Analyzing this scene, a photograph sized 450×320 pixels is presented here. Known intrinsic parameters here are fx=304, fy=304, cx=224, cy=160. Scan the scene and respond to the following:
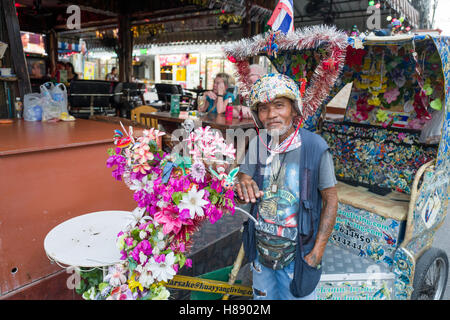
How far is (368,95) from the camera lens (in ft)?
11.4

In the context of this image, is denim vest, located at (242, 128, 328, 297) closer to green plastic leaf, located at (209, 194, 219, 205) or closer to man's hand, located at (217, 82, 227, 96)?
green plastic leaf, located at (209, 194, 219, 205)

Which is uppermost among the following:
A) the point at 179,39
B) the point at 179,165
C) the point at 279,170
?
the point at 179,39

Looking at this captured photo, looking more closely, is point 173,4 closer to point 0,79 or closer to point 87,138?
point 0,79

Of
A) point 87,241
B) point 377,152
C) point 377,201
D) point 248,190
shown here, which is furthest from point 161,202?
point 377,152

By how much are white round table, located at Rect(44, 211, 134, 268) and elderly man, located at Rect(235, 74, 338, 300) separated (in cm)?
75

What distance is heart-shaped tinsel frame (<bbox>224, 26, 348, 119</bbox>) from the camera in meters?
1.97

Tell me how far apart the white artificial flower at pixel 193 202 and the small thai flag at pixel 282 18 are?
58.0 inches

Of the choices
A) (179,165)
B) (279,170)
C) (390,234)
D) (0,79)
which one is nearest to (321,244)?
(279,170)

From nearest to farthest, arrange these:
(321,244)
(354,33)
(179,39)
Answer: (321,244)
(354,33)
(179,39)

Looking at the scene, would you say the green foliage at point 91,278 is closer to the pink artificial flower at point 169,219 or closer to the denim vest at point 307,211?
the pink artificial flower at point 169,219

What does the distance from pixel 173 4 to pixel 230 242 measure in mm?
7487

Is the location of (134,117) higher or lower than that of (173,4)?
lower

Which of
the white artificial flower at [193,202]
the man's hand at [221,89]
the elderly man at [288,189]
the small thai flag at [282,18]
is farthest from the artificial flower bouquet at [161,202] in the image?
the man's hand at [221,89]

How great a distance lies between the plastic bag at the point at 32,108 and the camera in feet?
9.92
